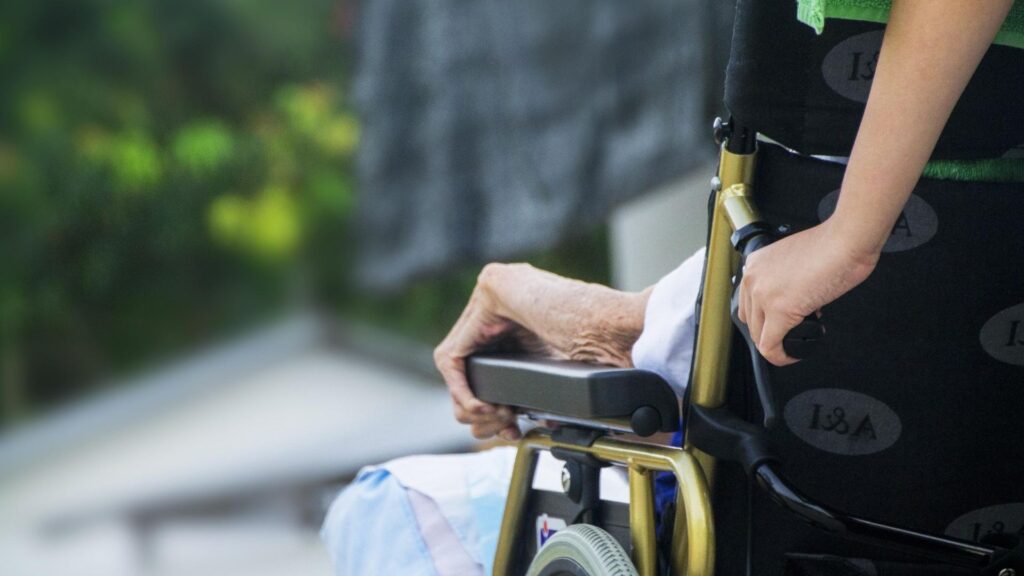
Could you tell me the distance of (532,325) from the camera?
3.86ft

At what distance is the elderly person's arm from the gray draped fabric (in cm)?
62

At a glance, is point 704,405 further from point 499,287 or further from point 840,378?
point 499,287

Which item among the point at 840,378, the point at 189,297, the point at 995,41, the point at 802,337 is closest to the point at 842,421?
the point at 840,378

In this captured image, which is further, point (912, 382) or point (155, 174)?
point (155, 174)

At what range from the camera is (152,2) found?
632 cm

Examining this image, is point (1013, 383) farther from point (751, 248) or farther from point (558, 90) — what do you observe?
point (558, 90)

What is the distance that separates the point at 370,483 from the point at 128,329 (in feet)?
16.9

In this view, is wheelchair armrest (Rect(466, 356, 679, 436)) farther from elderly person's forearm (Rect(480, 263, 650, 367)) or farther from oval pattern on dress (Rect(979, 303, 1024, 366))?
oval pattern on dress (Rect(979, 303, 1024, 366))

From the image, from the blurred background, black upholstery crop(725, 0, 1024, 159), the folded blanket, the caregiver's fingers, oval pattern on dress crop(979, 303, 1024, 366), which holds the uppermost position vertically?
the folded blanket

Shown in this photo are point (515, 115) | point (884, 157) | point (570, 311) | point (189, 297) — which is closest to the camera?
point (884, 157)

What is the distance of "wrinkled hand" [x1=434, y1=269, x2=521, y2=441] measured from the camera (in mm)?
1154

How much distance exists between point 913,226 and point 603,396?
0.25 m

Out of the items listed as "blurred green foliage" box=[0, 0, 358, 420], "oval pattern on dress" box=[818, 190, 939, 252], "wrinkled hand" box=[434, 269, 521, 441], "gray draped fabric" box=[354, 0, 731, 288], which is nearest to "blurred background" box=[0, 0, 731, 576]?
"blurred green foliage" box=[0, 0, 358, 420]

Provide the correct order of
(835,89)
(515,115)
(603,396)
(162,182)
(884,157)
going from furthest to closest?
(162,182) < (515,115) < (603,396) < (835,89) < (884,157)
